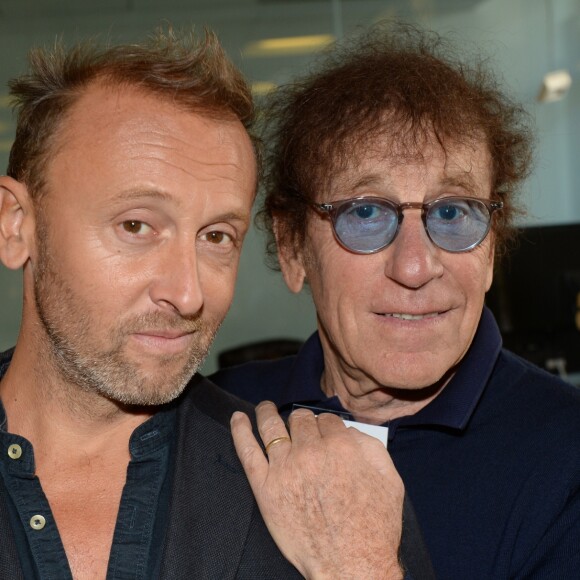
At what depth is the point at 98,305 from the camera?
5.42 ft

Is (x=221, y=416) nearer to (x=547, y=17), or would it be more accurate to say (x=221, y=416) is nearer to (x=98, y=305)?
(x=98, y=305)

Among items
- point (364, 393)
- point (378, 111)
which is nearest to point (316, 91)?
point (378, 111)

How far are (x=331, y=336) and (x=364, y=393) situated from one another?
6.9 inches

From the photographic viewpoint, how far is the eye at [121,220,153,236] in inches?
65.2

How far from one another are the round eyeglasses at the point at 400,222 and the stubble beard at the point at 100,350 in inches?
20.3

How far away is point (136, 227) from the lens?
166 cm

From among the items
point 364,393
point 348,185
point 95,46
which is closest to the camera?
point 95,46

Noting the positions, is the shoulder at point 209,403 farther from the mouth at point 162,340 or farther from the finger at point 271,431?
the mouth at point 162,340

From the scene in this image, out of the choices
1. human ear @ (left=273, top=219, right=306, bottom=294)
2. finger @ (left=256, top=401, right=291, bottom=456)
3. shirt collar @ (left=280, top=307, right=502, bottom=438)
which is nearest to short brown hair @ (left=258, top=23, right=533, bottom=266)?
human ear @ (left=273, top=219, right=306, bottom=294)

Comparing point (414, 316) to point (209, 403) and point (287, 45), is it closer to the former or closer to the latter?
point (209, 403)

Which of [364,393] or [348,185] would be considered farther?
[364,393]

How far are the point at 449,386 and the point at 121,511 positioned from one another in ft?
2.86

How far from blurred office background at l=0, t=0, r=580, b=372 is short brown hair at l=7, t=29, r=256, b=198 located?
13.2ft

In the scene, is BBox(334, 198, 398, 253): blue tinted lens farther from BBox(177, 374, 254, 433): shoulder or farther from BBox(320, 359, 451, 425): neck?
BBox(177, 374, 254, 433): shoulder
